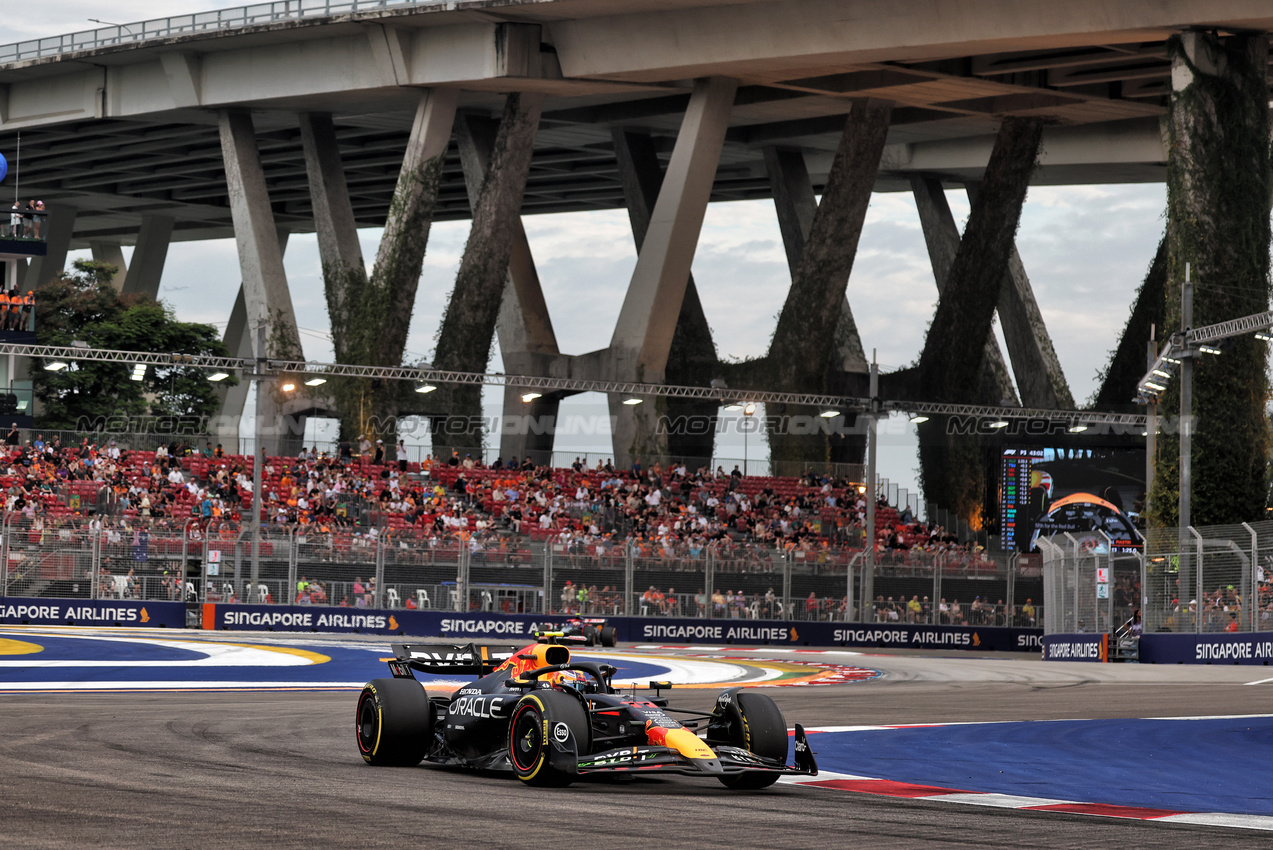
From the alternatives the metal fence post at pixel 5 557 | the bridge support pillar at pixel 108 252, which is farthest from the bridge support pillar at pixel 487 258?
the bridge support pillar at pixel 108 252

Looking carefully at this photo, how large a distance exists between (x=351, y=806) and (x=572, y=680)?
2395 mm

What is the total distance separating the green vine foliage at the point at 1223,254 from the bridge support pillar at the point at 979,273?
46.0 feet

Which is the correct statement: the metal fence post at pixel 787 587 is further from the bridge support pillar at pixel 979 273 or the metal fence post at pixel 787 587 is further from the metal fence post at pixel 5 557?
the bridge support pillar at pixel 979 273

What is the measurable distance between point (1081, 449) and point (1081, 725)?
139 feet

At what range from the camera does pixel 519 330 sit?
56906 millimetres

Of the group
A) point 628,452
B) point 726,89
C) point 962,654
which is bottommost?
point 962,654

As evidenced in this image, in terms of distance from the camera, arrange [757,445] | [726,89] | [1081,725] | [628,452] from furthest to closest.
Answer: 1. [757,445]
2. [628,452]
3. [726,89]
4. [1081,725]

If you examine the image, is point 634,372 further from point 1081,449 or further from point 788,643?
point 1081,449

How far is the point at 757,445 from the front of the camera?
188ft

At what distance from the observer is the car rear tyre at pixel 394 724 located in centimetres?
1262

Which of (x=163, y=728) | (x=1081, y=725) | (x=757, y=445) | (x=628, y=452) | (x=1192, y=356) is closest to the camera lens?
(x=163, y=728)

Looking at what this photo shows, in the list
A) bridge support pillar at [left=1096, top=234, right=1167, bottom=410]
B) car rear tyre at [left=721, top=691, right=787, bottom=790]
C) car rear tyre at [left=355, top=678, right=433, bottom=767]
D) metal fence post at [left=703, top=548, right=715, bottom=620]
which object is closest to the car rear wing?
car rear tyre at [left=355, top=678, right=433, bottom=767]

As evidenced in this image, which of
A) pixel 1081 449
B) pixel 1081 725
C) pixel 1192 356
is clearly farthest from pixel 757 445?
pixel 1081 725

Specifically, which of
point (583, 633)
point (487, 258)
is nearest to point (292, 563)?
point (487, 258)
